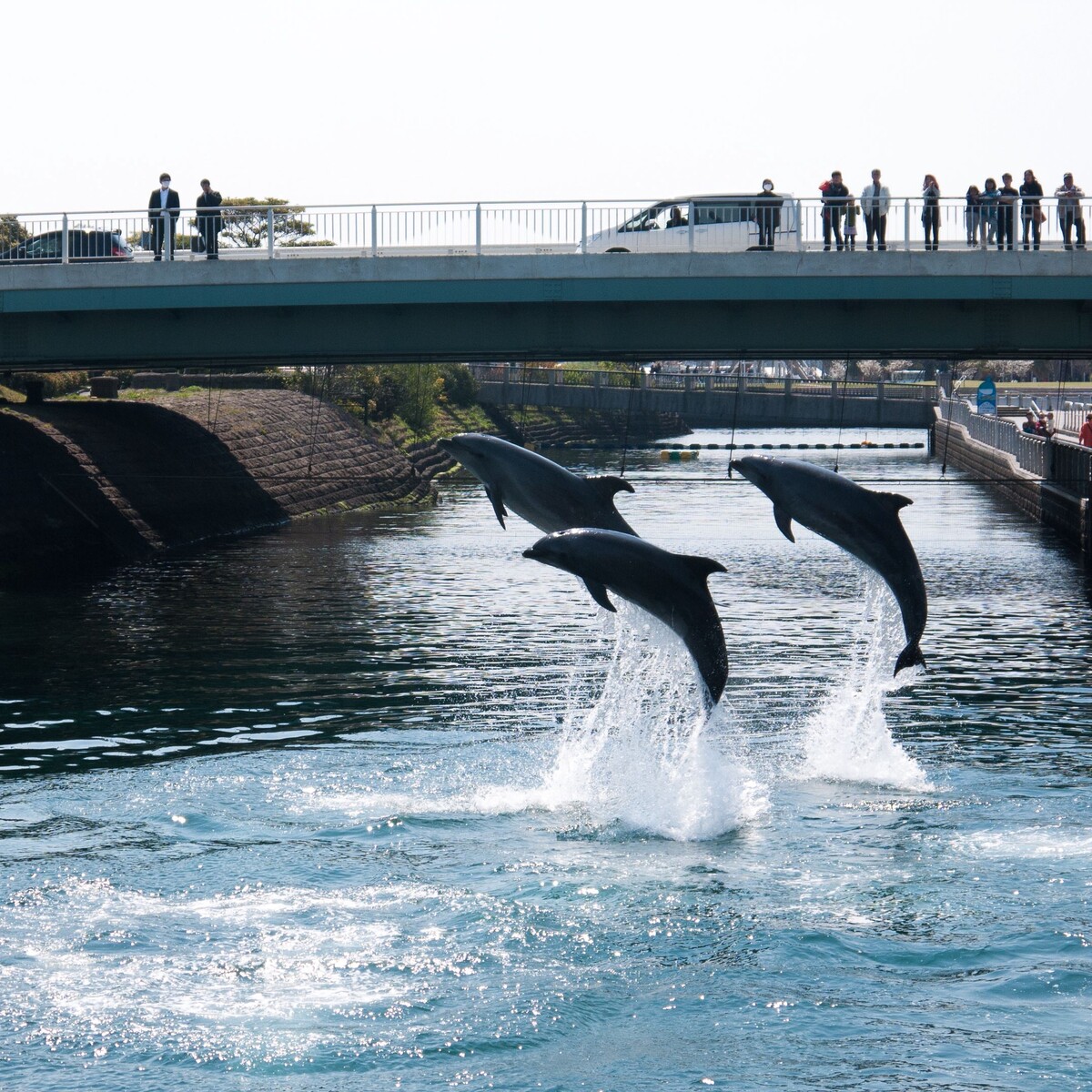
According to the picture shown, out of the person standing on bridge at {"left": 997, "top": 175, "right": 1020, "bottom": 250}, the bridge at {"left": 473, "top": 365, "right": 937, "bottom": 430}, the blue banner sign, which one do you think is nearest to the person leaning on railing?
the person standing on bridge at {"left": 997, "top": 175, "right": 1020, "bottom": 250}

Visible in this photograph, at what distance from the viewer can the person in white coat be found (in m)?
38.8

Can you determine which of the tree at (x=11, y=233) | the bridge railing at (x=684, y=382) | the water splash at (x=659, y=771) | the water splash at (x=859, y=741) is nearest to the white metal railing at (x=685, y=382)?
the bridge railing at (x=684, y=382)

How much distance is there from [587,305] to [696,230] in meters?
3.33

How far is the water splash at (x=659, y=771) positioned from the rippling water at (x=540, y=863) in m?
0.08

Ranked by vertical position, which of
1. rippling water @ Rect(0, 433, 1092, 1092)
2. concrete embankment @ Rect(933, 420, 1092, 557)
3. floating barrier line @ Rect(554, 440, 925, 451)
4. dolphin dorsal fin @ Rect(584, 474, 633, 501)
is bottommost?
rippling water @ Rect(0, 433, 1092, 1092)

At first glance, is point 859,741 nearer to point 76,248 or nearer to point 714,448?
point 76,248

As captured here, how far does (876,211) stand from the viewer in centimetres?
3931

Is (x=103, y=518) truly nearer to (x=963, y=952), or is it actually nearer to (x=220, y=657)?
(x=220, y=657)

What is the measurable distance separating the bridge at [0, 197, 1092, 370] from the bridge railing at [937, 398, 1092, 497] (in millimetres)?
9166

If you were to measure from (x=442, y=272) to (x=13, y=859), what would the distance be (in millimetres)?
24983

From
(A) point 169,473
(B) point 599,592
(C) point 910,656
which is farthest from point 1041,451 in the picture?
(B) point 599,592

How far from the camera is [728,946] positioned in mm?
15133

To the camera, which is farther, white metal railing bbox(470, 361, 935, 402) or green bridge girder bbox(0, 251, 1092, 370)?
white metal railing bbox(470, 361, 935, 402)

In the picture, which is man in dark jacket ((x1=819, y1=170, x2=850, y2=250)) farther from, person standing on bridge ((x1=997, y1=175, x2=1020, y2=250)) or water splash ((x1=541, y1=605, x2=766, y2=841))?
water splash ((x1=541, y1=605, x2=766, y2=841))
